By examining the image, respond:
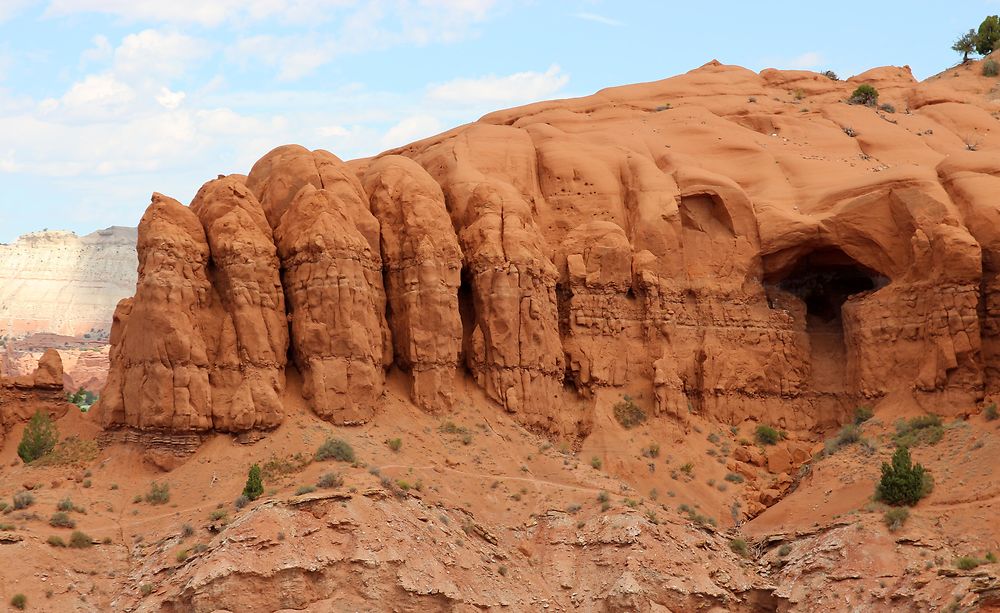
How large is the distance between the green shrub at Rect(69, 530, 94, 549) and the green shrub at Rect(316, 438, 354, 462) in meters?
7.12

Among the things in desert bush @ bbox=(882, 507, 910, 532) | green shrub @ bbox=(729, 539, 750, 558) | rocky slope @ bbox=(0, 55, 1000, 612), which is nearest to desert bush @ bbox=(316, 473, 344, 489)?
rocky slope @ bbox=(0, 55, 1000, 612)

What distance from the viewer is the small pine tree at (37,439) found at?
155ft

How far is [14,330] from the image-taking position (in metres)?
156

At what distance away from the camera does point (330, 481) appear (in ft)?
139

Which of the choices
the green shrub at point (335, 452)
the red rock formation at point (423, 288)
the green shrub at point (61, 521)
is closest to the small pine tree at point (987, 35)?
the red rock formation at point (423, 288)

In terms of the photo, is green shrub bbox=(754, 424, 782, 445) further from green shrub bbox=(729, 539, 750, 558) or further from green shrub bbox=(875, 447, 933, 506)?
green shrub bbox=(729, 539, 750, 558)

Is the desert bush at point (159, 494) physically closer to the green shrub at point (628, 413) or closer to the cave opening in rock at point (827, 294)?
the green shrub at point (628, 413)

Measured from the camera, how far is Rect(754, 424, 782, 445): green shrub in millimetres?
53406

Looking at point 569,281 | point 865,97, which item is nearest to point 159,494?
point 569,281

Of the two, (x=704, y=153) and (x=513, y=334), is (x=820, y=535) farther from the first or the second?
(x=704, y=153)

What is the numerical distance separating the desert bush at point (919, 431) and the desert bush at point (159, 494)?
78.4 feet

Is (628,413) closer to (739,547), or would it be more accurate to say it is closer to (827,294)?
(739,547)

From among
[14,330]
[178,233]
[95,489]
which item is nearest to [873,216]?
[178,233]

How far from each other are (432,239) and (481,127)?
9.77 meters
